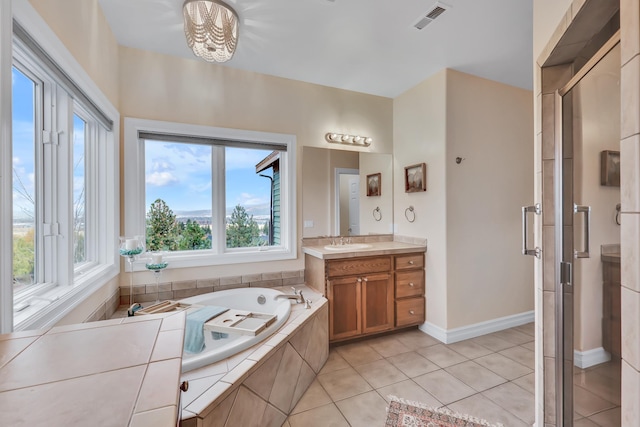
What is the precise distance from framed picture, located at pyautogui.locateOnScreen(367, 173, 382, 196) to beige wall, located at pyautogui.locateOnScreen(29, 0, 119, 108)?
8.40 ft

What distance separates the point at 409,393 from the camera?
206 cm

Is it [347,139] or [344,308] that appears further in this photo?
[347,139]

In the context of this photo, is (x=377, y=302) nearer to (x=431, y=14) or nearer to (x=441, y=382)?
(x=441, y=382)

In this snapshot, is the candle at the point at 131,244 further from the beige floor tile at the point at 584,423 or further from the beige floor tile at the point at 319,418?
the beige floor tile at the point at 584,423

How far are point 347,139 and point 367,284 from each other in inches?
63.4

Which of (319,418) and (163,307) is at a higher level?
(163,307)

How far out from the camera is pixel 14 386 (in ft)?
1.72

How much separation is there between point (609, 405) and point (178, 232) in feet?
9.82

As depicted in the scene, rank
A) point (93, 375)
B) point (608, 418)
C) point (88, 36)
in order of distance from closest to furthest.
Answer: point (93, 375) < point (608, 418) < point (88, 36)

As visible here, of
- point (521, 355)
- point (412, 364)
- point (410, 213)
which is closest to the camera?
point (412, 364)

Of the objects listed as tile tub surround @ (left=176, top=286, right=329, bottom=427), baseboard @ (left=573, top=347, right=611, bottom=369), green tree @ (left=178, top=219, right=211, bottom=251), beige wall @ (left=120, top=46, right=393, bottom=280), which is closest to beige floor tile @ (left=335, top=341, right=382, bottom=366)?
tile tub surround @ (left=176, top=286, right=329, bottom=427)

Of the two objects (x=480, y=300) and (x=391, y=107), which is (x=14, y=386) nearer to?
(x=480, y=300)

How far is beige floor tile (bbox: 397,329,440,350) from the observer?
111 inches

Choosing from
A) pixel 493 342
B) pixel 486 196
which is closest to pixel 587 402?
pixel 493 342
